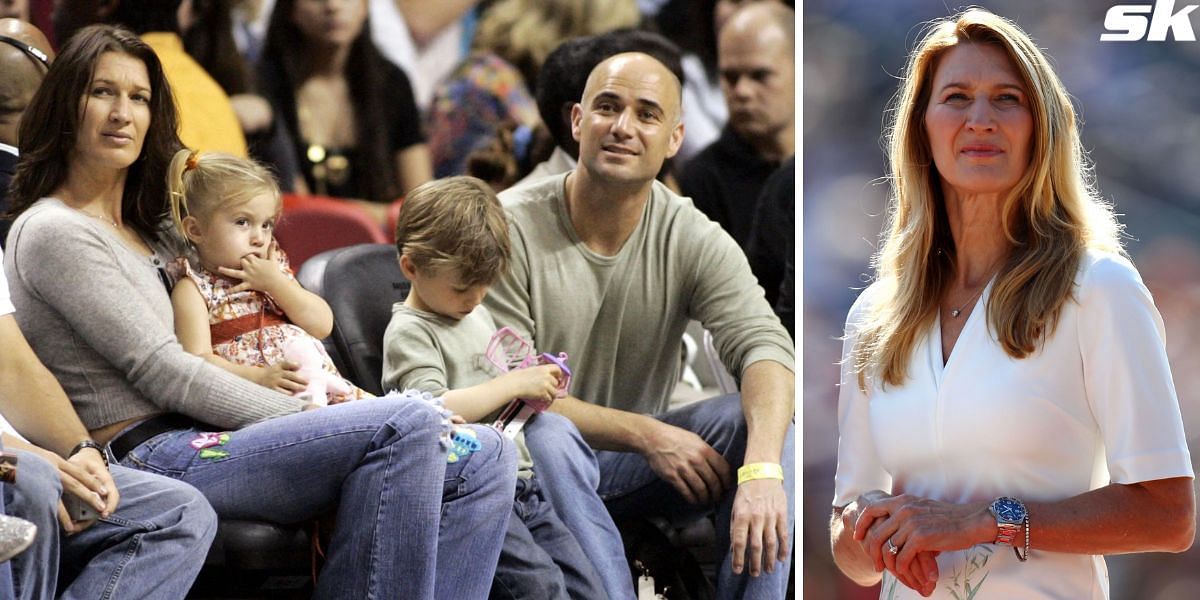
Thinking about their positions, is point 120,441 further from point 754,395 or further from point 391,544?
point 754,395

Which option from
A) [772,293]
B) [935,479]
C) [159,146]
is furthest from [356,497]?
[772,293]

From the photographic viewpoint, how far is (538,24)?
151 inches

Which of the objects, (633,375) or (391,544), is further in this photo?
(633,375)

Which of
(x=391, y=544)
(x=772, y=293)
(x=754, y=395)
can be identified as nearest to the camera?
(x=391, y=544)

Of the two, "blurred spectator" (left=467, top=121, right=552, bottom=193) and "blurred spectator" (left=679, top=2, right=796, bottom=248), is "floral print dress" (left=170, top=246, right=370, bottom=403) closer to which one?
"blurred spectator" (left=467, top=121, right=552, bottom=193)

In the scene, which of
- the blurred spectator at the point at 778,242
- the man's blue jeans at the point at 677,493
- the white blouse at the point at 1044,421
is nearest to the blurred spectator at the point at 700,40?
the blurred spectator at the point at 778,242

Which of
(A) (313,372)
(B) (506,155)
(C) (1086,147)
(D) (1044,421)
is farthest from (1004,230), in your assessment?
(B) (506,155)

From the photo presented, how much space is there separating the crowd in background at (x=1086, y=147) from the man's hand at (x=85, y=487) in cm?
180

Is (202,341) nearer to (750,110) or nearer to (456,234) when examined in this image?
(456,234)

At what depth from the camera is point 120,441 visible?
261 centimetres

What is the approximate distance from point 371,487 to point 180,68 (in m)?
1.74

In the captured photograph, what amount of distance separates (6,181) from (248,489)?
3.15 ft

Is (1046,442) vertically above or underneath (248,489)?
above

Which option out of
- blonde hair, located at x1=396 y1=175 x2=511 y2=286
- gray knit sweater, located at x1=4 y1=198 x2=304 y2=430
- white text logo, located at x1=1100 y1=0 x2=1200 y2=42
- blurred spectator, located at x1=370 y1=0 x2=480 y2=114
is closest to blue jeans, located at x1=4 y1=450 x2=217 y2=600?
gray knit sweater, located at x1=4 y1=198 x2=304 y2=430
